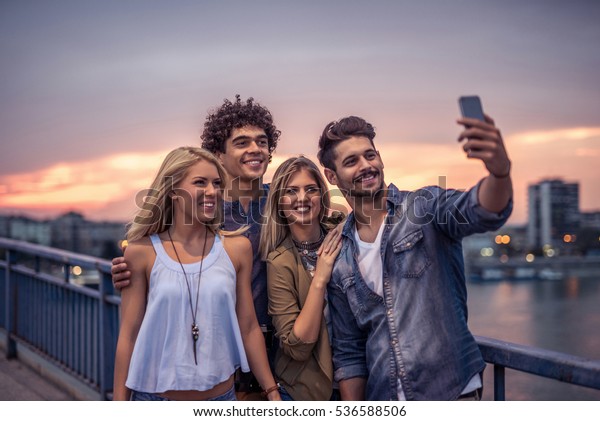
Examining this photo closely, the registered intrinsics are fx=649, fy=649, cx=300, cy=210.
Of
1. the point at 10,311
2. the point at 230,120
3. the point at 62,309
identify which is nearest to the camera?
the point at 230,120

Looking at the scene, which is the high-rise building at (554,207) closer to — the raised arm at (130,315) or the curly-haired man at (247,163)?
the curly-haired man at (247,163)

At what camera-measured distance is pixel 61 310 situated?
488 centimetres

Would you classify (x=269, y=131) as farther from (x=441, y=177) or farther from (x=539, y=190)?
(x=539, y=190)

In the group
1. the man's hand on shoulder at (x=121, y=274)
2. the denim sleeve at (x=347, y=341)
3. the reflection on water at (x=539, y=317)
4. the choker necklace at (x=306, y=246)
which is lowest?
the reflection on water at (x=539, y=317)

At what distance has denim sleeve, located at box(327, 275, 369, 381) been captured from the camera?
7.73 ft

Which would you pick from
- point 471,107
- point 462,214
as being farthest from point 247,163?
point 471,107

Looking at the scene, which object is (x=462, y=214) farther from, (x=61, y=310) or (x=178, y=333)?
(x=61, y=310)

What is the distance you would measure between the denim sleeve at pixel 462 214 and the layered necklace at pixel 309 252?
0.58 meters

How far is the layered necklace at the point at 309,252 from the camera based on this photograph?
8.29 ft

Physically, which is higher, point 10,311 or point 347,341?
point 347,341

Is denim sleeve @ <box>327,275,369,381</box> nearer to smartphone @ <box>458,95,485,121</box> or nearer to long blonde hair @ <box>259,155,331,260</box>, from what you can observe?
long blonde hair @ <box>259,155,331,260</box>

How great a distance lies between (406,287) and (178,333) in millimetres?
794

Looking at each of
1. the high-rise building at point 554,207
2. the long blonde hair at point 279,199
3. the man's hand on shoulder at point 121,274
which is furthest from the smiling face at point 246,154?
the high-rise building at point 554,207
